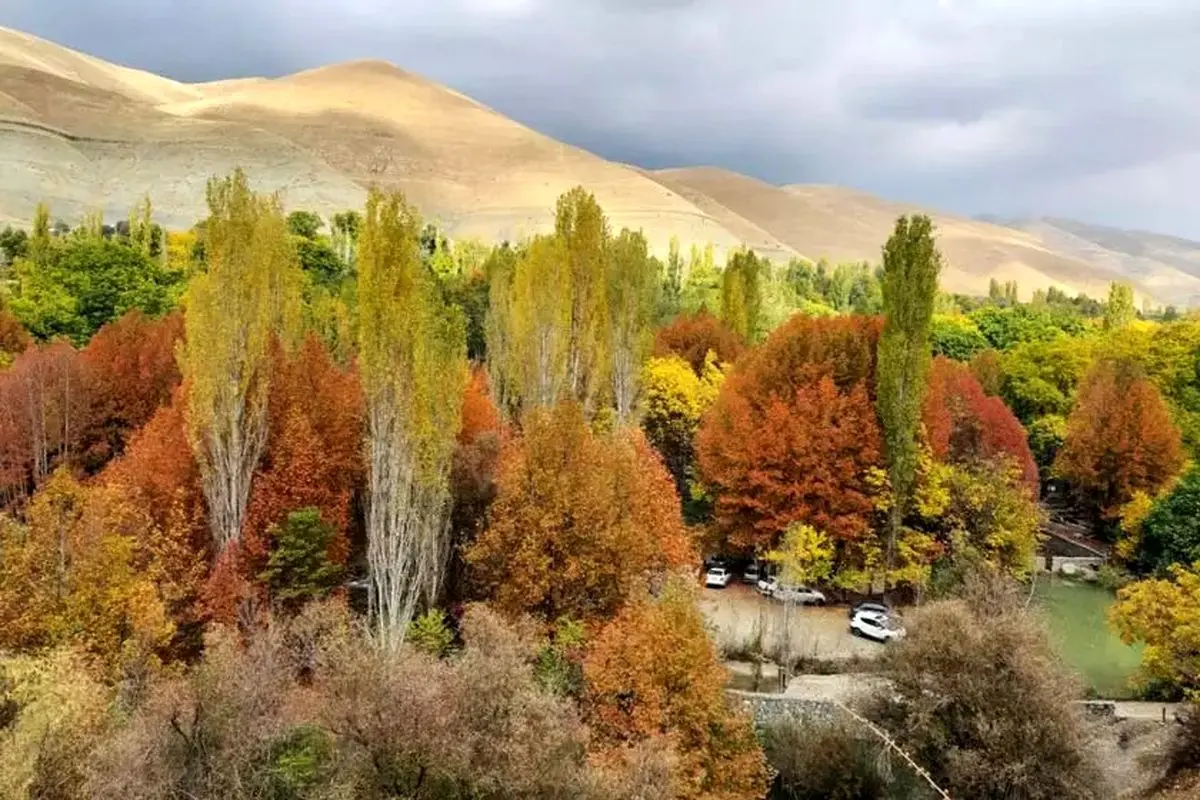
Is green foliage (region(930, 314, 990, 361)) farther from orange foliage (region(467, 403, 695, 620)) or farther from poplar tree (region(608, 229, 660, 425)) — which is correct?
orange foliage (region(467, 403, 695, 620))

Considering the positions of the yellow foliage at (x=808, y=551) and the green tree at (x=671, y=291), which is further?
the green tree at (x=671, y=291)

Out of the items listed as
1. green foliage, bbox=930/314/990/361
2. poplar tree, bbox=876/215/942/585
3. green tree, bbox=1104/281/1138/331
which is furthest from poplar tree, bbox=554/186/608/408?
green tree, bbox=1104/281/1138/331

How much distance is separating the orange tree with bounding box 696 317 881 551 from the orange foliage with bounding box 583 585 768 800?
14.2 metres

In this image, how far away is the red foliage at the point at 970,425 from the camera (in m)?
33.8

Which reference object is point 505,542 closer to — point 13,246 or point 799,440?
point 799,440

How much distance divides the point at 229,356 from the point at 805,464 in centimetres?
1810

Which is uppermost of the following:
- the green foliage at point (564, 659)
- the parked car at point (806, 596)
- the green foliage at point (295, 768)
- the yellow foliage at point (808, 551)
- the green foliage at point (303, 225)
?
the green foliage at point (303, 225)

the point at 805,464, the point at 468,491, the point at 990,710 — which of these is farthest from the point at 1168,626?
the point at 468,491

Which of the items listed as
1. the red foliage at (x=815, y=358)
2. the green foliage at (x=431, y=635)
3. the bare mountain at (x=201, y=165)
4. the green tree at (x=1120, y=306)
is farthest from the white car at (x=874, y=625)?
the bare mountain at (x=201, y=165)

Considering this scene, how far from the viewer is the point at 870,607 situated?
30.2 meters

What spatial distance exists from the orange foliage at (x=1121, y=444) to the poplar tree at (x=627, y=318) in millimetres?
21348

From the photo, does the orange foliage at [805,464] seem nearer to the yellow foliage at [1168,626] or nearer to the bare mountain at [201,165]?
the yellow foliage at [1168,626]

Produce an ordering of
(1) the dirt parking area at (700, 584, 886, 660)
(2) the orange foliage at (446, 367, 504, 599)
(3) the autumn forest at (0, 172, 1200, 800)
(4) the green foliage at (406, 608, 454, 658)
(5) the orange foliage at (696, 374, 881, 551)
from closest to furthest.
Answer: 1. (3) the autumn forest at (0, 172, 1200, 800)
2. (4) the green foliage at (406, 608, 454, 658)
3. (2) the orange foliage at (446, 367, 504, 599)
4. (1) the dirt parking area at (700, 584, 886, 660)
5. (5) the orange foliage at (696, 374, 881, 551)

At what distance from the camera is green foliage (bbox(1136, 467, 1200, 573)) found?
106 ft
